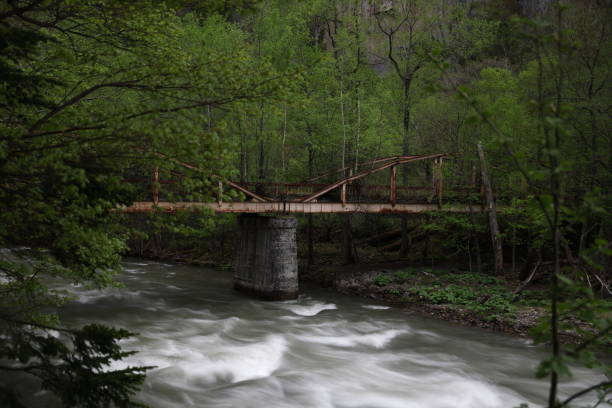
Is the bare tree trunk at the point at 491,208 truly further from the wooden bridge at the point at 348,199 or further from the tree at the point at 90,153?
the tree at the point at 90,153

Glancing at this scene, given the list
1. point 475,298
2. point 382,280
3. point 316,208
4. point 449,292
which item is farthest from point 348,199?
point 475,298

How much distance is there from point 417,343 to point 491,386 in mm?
3061

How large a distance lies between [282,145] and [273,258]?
7.93 meters

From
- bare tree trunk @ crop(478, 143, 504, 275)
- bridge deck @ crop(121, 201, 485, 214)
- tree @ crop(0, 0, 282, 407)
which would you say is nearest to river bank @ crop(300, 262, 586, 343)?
bare tree trunk @ crop(478, 143, 504, 275)

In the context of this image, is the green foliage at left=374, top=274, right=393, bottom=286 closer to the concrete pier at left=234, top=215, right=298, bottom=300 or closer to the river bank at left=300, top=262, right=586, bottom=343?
the river bank at left=300, top=262, right=586, bottom=343

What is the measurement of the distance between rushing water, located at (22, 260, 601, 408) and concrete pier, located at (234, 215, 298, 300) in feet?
1.97

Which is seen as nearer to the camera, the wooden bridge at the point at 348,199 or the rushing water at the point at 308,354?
the rushing water at the point at 308,354

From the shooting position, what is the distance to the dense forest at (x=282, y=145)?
4648 mm

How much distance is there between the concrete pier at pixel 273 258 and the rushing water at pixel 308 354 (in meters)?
0.60

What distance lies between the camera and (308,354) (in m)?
11.5

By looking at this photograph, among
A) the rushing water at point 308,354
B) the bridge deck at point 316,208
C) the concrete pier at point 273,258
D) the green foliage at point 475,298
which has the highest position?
the bridge deck at point 316,208

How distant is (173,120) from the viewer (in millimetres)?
5453

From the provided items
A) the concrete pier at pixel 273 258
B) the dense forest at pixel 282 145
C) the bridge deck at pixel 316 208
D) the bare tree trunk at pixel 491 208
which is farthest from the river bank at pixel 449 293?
the concrete pier at pixel 273 258

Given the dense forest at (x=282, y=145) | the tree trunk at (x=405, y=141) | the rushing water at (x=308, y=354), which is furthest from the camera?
the tree trunk at (x=405, y=141)
